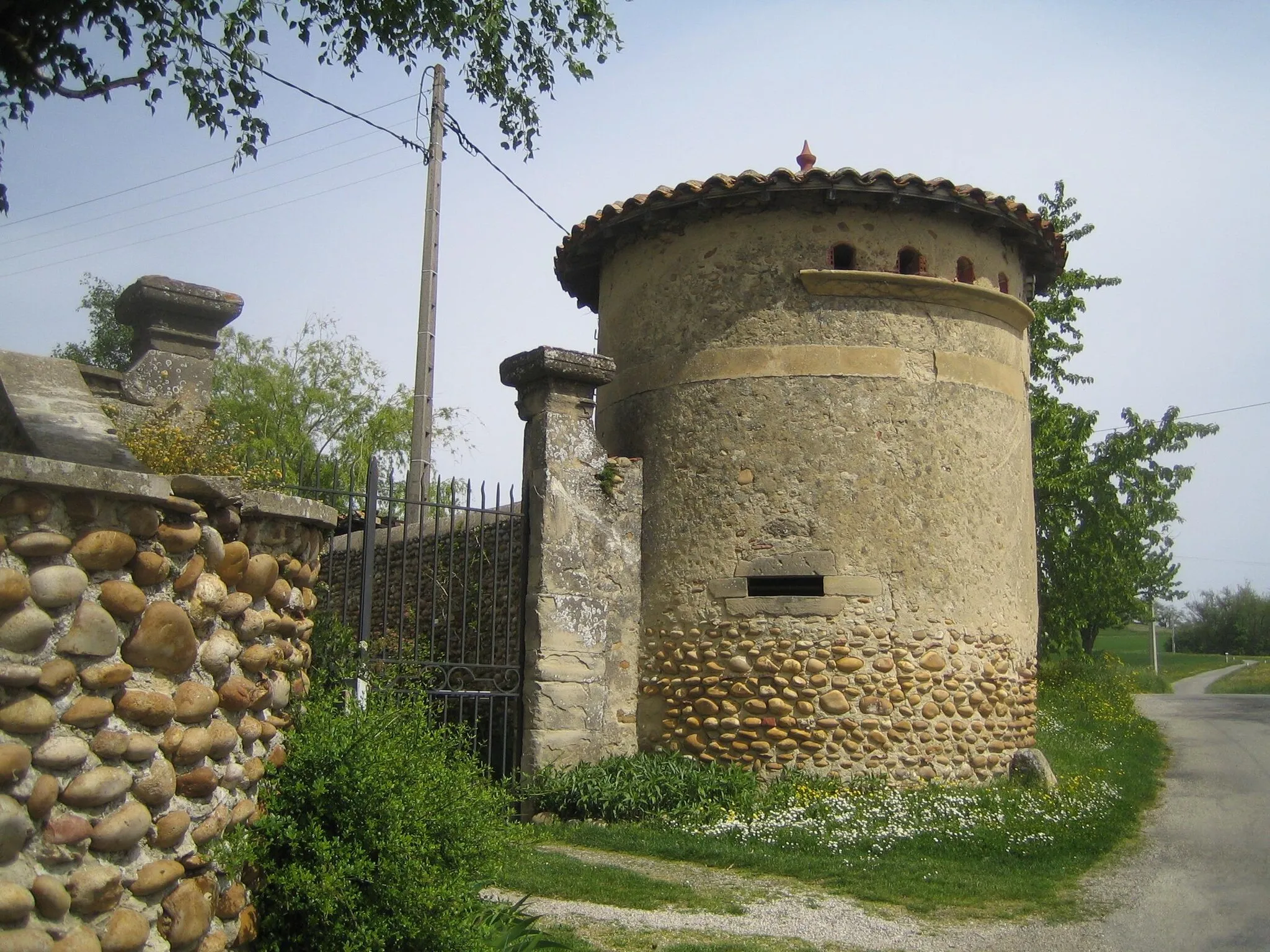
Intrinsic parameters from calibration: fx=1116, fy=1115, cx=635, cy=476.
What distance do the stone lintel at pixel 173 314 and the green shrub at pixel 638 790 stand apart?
13.7 ft

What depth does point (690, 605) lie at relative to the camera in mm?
9523

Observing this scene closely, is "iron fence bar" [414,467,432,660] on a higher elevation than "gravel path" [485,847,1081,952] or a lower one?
higher

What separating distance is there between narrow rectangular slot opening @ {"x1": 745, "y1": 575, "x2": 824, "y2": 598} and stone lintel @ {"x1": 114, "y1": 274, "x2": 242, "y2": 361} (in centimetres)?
467

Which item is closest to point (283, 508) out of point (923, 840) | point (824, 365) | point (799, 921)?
point (799, 921)

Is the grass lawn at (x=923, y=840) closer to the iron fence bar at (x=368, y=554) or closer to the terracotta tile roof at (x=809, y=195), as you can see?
the iron fence bar at (x=368, y=554)

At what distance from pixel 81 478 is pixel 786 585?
21.6 ft

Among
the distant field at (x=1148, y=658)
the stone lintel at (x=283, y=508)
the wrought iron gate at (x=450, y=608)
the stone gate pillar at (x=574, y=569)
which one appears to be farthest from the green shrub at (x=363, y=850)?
the distant field at (x=1148, y=658)

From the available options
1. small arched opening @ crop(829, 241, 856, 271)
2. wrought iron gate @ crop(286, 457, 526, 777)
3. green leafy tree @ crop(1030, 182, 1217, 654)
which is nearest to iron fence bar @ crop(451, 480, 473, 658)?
wrought iron gate @ crop(286, 457, 526, 777)

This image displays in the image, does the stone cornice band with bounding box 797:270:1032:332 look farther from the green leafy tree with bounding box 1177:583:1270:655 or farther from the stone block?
the green leafy tree with bounding box 1177:583:1270:655

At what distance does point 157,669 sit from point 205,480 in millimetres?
702

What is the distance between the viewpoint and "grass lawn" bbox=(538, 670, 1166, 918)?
6.80 metres

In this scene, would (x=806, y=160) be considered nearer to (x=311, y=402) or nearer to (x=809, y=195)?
(x=809, y=195)

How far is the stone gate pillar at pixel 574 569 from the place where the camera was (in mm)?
9008

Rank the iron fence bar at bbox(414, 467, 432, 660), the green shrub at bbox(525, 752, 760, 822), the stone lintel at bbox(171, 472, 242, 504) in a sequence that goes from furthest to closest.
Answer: the green shrub at bbox(525, 752, 760, 822) < the iron fence bar at bbox(414, 467, 432, 660) < the stone lintel at bbox(171, 472, 242, 504)
